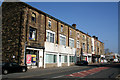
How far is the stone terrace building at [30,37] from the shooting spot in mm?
25562

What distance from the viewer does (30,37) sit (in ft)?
89.5

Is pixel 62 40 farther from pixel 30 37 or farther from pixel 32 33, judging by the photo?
pixel 30 37

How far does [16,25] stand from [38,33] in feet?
15.5

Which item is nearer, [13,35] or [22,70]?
[22,70]

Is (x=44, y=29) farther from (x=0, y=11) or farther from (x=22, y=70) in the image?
(x=22, y=70)

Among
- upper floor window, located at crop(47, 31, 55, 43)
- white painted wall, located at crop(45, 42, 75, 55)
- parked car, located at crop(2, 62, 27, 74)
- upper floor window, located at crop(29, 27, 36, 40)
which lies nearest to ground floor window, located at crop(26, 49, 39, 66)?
upper floor window, located at crop(29, 27, 36, 40)

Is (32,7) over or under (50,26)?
over

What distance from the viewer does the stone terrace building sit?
25.6m

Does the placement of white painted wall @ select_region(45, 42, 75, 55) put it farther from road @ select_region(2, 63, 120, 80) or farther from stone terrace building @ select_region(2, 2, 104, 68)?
road @ select_region(2, 63, 120, 80)

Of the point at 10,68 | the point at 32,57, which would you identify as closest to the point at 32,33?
the point at 32,57

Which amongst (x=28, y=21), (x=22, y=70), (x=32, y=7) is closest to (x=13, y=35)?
(x=28, y=21)

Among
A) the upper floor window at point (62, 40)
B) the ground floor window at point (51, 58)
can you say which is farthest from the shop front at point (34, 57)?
the upper floor window at point (62, 40)

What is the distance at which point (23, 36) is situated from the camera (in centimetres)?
2533

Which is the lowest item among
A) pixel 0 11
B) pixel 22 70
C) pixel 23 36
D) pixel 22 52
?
pixel 22 70
